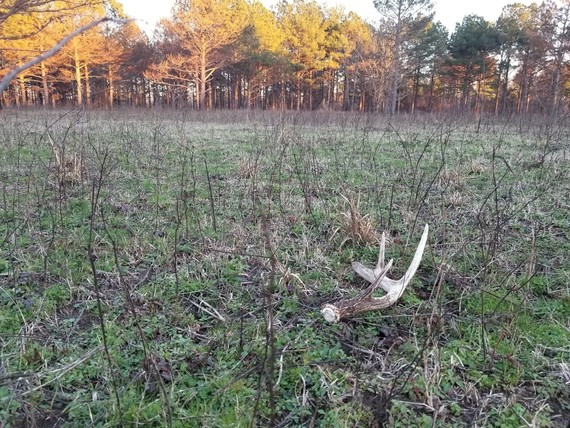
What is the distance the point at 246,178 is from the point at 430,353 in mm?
3809

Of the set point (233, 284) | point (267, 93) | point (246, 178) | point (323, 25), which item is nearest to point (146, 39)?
point (267, 93)

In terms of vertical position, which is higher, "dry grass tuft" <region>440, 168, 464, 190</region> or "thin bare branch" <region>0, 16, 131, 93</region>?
"thin bare branch" <region>0, 16, 131, 93</region>

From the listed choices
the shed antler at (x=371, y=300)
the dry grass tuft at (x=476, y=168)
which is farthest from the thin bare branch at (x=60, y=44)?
the dry grass tuft at (x=476, y=168)

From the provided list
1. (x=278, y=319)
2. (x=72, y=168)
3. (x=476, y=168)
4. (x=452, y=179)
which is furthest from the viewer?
(x=476, y=168)

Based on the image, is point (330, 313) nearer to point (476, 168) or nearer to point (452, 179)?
point (452, 179)

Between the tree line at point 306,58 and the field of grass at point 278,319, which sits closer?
the field of grass at point 278,319

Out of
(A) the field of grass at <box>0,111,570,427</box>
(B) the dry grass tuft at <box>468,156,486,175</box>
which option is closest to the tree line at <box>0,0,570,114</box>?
(B) the dry grass tuft at <box>468,156,486,175</box>

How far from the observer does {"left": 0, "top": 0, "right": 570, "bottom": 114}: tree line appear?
82.9 ft

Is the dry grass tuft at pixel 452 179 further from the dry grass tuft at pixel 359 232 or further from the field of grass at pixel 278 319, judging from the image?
the dry grass tuft at pixel 359 232

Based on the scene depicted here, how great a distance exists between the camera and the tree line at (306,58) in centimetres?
2527

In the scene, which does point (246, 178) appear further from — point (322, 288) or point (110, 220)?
point (322, 288)

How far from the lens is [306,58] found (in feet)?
117

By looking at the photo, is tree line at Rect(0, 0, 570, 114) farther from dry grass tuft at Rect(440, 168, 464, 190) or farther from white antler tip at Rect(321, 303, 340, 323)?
white antler tip at Rect(321, 303, 340, 323)

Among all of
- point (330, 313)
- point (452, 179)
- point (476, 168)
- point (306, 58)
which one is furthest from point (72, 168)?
point (306, 58)
